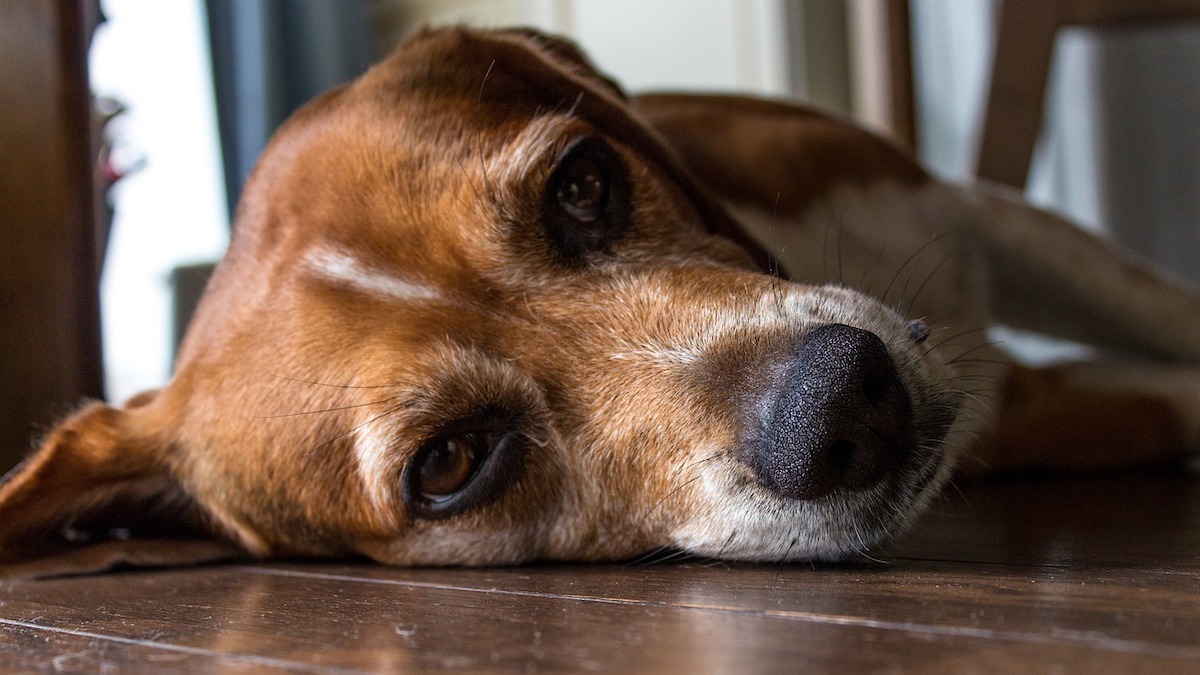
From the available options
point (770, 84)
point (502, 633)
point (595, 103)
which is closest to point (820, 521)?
point (502, 633)

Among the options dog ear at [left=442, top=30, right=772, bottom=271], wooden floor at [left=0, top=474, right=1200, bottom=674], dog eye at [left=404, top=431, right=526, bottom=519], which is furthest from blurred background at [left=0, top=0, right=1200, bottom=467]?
wooden floor at [left=0, top=474, right=1200, bottom=674]

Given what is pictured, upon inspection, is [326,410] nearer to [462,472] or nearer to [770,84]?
[462,472]

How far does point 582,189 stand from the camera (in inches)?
80.2

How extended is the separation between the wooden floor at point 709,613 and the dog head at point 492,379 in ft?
0.32

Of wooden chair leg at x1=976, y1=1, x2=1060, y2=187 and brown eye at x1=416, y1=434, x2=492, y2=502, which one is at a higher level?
wooden chair leg at x1=976, y1=1, x2=1060, y2=187

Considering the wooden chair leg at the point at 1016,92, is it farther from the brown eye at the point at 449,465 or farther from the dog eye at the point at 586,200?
the brown eye at the point at 449,465

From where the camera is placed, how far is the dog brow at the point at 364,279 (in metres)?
1.86

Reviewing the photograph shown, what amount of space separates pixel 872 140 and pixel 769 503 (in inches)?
71.5

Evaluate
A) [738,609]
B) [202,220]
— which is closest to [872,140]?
[738,609]

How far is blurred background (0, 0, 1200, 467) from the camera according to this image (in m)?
4.21

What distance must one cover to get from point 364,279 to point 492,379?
0.27m

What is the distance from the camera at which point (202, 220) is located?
5.77 metres

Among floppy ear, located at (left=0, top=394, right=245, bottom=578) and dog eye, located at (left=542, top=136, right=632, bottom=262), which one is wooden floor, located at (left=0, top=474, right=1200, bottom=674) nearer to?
floppy ear, located at (left=0, top=394, right=245, bottom=578)

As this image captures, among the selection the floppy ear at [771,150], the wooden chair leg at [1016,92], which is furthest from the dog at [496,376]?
the wooden chair leg at [1016,92]
